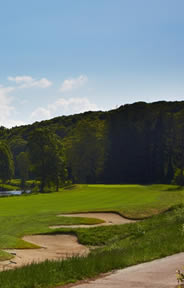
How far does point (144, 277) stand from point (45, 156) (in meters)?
67.7

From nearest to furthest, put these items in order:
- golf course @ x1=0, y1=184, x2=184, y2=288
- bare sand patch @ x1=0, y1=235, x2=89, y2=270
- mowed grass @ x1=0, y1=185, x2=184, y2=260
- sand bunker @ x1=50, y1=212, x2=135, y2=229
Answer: golf course @ x1=0, y1=184, x2=184, y2=288, bare sand patch @ x1=0, y1=235, x2=89, y2=270, mowed grass @ x1=0, y1=185, x2=184, y2=260, sand bunker @ x1=50, y1=212, x2=135, y2=229

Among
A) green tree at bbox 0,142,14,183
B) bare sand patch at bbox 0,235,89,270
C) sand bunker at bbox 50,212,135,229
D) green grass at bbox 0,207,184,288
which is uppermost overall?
green tree at bbox 0,142,14,183

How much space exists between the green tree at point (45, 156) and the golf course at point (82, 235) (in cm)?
3248

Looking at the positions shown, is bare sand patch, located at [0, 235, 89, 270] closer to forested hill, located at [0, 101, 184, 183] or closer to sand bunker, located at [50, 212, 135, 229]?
sand bunker, located at [50, 212, 135, 229]

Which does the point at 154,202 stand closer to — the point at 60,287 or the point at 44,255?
the point at 44,255

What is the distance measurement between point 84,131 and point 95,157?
23.7 ft

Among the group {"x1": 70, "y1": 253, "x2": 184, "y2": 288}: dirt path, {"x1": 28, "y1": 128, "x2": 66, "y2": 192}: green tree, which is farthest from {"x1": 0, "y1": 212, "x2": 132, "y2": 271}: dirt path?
{"x1": 28, "y1": 128, "x2": 66, "y2": 192}: green tree

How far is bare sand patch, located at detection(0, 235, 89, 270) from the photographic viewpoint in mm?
17834

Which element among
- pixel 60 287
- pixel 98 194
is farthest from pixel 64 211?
pixel 60 287

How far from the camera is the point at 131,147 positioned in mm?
102312

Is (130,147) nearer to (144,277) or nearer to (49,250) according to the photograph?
(49,250)

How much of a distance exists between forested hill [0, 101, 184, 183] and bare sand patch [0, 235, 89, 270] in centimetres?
7049

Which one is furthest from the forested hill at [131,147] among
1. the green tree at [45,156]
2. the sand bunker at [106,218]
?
the sand bunker at [106,218]

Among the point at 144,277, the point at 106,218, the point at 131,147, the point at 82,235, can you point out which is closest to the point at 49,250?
the point at 82,235
